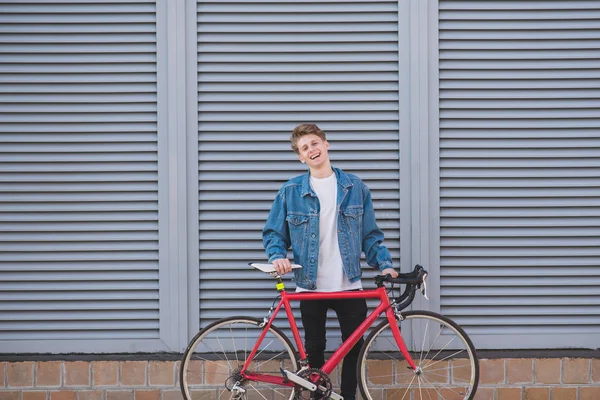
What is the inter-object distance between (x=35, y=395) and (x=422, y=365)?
283cm

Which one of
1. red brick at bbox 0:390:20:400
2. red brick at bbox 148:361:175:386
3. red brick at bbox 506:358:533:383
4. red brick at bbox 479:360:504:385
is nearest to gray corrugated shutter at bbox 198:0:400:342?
red brick at bbox 148:361:175:386

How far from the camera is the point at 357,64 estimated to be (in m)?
4.57

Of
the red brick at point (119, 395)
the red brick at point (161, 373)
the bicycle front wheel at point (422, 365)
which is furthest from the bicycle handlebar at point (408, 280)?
the red brick at point (119, 395)

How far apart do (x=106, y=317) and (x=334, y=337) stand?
1.71 metres

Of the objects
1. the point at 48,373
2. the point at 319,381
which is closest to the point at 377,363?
the point at 319,381

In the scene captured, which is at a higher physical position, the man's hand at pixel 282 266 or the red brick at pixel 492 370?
the man's hand at pixel 282 266

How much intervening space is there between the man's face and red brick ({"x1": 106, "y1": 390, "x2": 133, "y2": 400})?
2.16 metres

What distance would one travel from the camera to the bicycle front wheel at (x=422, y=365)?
4426mm

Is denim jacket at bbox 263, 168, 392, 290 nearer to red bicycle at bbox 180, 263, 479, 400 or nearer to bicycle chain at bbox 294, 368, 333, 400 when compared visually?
red bicycle at bbox 180, 263, 479, 400

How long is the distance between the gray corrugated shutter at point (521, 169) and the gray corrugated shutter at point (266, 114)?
473 mm

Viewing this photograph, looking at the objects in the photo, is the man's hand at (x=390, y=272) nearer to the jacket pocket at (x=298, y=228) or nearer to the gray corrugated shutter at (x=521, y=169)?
the jacket pocket at (x=298, y=228)

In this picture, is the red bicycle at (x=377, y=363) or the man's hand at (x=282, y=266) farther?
the red bicycle at (x=377, y=363)

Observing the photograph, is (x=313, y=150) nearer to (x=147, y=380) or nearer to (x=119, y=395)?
(x=147, y=380)

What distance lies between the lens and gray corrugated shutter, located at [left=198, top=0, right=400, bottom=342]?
4.56m
